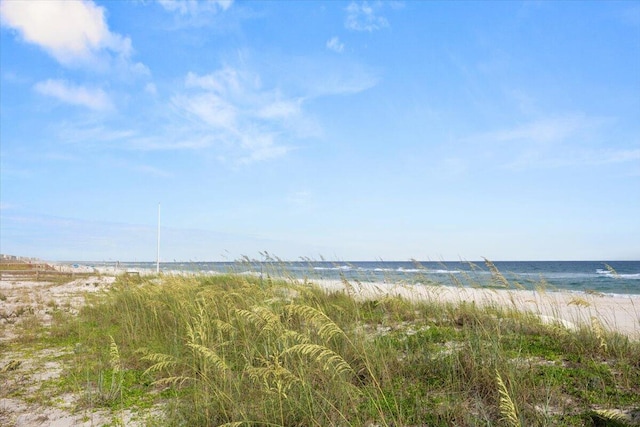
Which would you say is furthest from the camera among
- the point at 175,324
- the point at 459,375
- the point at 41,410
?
the point at 175,324

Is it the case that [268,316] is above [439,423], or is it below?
above

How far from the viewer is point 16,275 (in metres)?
25.1

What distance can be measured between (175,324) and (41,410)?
270 centimetres

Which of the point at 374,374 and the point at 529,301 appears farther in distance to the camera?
the point at 529,301

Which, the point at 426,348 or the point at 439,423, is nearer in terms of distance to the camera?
the point at 439,423

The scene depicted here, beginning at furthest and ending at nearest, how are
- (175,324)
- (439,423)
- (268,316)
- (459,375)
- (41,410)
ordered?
(175,324) < (41,410) < (459,375) < (268,316) < (439,423)

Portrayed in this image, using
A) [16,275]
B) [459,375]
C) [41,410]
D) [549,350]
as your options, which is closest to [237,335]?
[41,410]

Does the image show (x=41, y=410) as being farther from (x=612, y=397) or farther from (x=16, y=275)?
(x=16, y=275)

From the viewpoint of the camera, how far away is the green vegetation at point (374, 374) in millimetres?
3652

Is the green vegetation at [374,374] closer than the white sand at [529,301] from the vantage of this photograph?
Yes

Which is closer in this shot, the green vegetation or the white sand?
the green vegetation

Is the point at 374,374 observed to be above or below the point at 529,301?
below

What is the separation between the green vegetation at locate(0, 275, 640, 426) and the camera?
3652 mm

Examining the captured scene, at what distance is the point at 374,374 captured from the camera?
4.58 metres
